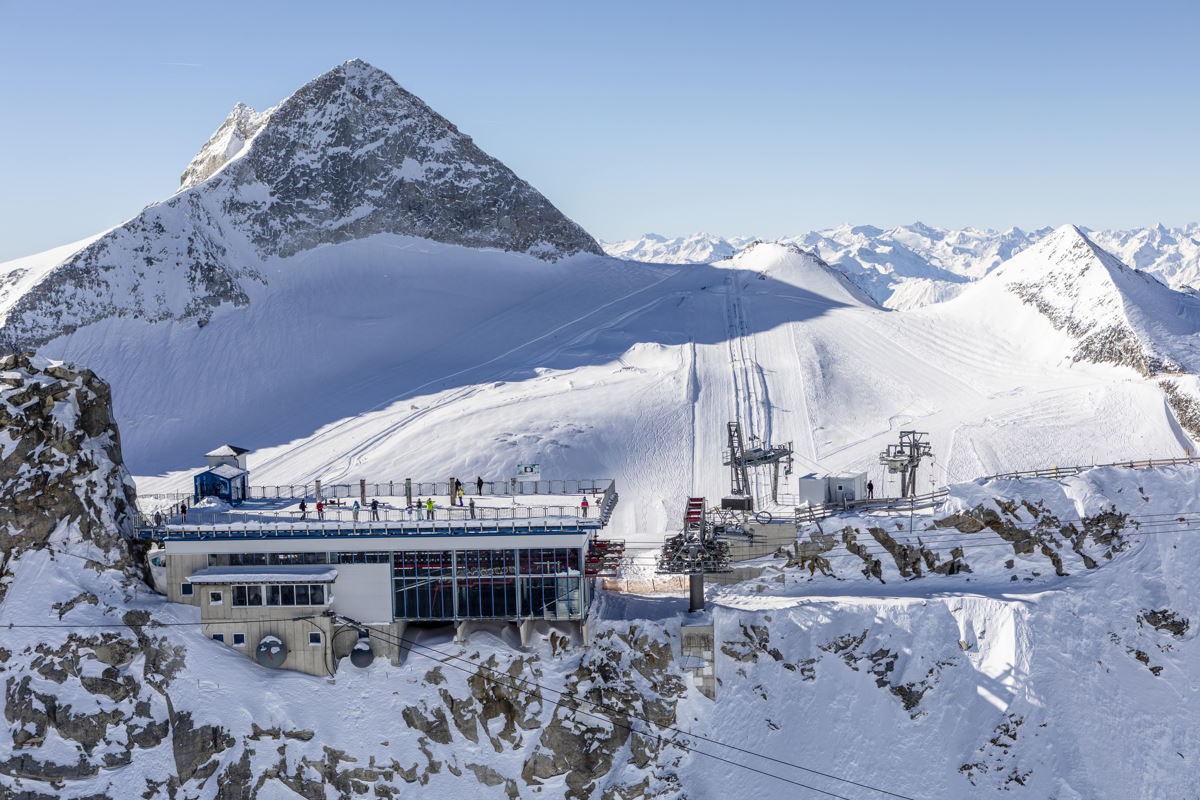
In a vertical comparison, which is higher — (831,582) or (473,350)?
(473,350)

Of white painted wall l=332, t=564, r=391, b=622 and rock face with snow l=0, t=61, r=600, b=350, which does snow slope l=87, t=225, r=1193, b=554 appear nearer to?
rock face with snow l=0, t=61, r=600, b=350

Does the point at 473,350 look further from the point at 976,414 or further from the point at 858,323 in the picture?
the point at 976,414

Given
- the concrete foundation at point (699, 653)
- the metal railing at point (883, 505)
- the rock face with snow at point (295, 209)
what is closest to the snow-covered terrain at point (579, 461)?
the rock face with snow at point (295, 209)

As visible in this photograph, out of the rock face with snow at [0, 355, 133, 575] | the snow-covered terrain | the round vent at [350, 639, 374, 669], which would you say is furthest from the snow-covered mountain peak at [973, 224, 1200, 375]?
the rock face with snow at [0, 355, 133, 575]

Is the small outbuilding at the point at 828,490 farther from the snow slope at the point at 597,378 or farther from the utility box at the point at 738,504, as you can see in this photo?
the snow slope at the point at 597,378

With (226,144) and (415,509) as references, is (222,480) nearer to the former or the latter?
(415,509)

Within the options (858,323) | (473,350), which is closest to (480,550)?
(473,350)
